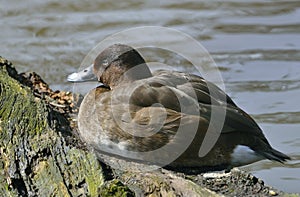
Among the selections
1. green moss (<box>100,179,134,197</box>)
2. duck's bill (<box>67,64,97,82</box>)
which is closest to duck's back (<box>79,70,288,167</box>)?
duck's bill (<box>67,64,97,82</box>)

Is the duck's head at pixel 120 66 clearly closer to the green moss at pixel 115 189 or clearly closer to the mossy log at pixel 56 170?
the mossy log at pixel 56 170

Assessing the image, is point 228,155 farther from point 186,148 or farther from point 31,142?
point 31,142

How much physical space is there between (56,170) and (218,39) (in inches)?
244

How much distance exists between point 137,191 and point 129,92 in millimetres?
998

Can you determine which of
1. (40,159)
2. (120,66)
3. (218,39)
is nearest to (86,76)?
(120,66)

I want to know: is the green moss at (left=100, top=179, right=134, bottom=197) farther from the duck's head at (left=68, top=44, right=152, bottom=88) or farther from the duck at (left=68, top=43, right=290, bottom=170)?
the duck's head at (left=68, top=44, right=152, bottom=88)

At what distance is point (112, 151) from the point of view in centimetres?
463

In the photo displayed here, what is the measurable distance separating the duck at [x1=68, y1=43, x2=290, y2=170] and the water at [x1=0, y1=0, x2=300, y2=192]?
1.95 metres

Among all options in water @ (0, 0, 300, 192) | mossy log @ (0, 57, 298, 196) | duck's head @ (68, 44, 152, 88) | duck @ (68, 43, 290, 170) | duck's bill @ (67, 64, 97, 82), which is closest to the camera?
mossy log @ (0, 57, 298, 196)

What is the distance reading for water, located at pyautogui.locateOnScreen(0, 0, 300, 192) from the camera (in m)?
7.80

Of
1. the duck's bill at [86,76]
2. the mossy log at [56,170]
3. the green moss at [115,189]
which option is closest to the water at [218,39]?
the duck's bill at [86,76]

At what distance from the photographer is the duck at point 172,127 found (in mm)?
4613

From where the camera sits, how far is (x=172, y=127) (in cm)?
463

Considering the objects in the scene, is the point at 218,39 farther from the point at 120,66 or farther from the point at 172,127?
the point at 172,127
